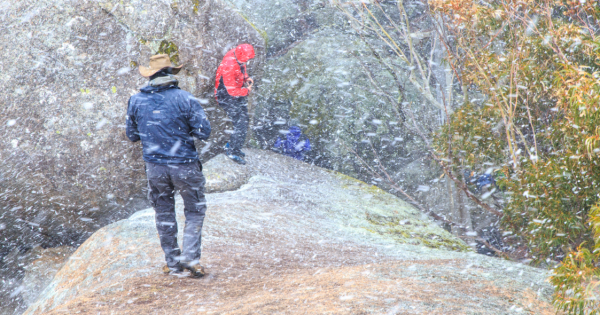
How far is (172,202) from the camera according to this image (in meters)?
4.52

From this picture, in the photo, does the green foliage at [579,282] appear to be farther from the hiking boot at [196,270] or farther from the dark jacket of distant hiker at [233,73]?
the dark jacket of distant hiker at [233,73]

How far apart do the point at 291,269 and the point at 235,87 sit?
4.41 meters

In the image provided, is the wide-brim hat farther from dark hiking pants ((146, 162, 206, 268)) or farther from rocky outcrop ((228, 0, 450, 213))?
rocky outcrop ((228, 0, 450, 213))

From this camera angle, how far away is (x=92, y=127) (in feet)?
23.1

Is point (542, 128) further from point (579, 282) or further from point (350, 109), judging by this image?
point (350, 109)

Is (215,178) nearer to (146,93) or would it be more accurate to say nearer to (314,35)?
(146,93)

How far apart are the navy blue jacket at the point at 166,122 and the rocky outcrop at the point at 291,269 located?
125 centimetres

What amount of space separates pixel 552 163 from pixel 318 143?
7351mm

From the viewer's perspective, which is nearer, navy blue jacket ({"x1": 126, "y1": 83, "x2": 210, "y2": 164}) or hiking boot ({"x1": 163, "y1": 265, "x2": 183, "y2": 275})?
navy blue jacket ({"x1": 126, "y1": 83, "x2": 210, "y2": 164})

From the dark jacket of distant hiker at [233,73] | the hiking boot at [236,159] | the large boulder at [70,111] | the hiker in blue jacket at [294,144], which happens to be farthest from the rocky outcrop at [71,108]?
the hiker in blue jacket at [294,144]

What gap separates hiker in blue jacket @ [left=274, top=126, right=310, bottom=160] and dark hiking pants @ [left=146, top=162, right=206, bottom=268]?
7.62 m

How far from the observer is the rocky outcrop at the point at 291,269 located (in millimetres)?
3705

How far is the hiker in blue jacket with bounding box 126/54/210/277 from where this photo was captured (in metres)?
4.32

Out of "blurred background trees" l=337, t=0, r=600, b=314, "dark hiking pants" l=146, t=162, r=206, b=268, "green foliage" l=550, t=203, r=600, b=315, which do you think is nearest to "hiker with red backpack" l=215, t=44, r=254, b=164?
"blurred background trees" l=337, t=0, r=600, b=314
